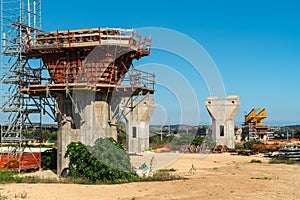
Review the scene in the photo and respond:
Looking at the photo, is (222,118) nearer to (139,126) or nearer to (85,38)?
(139,126)

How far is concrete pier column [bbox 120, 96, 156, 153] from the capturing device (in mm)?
47781

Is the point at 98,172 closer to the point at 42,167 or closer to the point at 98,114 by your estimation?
the point at 98,114

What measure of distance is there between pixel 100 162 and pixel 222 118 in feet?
109

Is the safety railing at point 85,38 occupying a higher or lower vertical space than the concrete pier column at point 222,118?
higher

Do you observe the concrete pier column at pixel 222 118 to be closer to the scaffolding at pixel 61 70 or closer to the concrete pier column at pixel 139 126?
the concrete pier column at pixel 139 126

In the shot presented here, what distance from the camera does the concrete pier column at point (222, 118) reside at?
50.3 m

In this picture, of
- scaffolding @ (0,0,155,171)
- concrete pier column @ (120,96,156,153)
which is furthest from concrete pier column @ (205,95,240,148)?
scaffolding @ (0,0,155,171)

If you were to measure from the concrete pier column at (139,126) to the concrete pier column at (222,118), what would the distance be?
27.4ft

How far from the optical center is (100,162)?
19.9m

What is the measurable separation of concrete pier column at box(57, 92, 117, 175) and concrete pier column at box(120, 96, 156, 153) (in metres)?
22.8

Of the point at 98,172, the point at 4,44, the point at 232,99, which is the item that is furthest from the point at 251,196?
the point at 232,99

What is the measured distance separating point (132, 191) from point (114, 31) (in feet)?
35.0

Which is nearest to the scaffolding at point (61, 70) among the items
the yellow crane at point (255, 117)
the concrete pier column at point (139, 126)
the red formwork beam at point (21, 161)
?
the red formwork beam at point (21, 161)

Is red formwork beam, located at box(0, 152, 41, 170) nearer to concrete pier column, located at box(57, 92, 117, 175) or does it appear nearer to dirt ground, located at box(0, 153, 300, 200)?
concrete pier column, located at box(57, 92, 117, 175)
